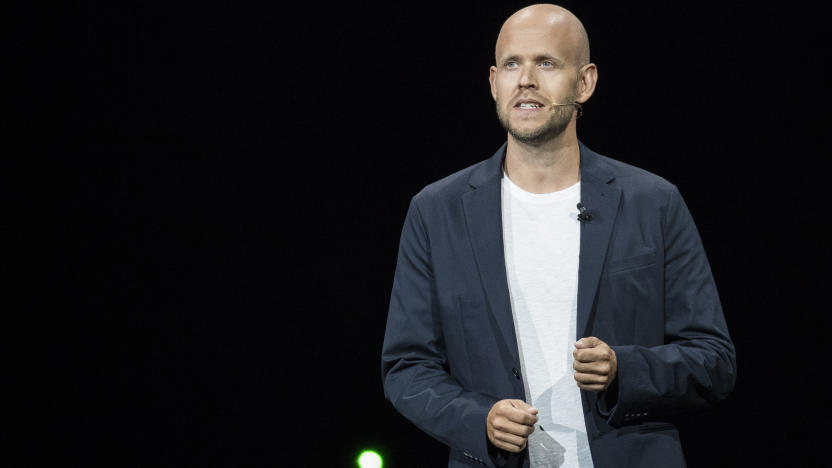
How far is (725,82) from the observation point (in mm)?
2723

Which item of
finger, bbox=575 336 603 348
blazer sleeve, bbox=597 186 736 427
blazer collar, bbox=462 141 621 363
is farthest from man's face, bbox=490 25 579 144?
finger, bbox=575 336 603 348

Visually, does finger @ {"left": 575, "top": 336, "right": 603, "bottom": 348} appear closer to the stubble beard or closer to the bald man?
the bald man

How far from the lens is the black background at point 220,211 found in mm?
2885

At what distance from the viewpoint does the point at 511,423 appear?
1.81 meters

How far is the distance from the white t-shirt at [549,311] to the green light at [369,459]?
0.99 metres

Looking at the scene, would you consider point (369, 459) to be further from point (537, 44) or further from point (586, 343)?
point (537, 44)

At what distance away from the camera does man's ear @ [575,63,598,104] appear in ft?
7.04

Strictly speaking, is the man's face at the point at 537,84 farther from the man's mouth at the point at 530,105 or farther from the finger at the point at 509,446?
the finger at the point at 509,446

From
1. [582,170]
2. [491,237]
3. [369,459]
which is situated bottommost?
[369,459]

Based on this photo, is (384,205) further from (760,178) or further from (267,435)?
(760,178)

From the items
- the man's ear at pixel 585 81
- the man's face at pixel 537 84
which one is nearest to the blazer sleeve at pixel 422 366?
the man's face at pixel 537 84

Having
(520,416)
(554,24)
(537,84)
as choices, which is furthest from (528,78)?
(520,416)

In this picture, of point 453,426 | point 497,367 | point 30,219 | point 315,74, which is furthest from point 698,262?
point 30,219

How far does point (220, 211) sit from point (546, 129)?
1252mm
